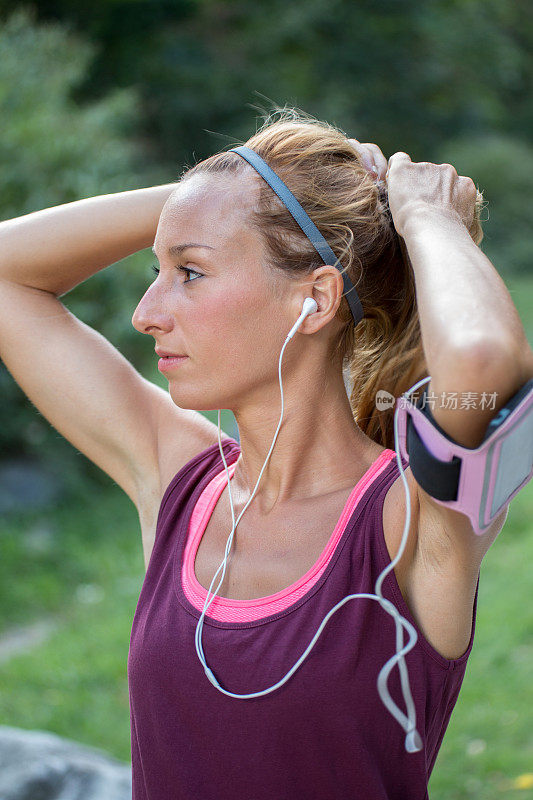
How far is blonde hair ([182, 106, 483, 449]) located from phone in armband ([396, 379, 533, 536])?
0.58m

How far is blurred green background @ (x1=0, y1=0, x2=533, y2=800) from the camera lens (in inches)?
160

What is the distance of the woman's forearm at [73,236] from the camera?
2.17m

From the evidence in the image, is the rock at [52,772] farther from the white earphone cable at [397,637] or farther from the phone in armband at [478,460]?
the phone in armband at [478,460]

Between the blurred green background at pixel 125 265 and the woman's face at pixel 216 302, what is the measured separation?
12.2 inches

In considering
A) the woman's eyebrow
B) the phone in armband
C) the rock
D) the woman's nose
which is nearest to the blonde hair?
the woman's eyebrow

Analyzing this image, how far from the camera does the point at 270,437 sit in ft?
6.33

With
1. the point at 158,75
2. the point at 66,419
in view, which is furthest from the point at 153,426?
the point at 158,75

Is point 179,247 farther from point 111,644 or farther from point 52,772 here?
point 111,644

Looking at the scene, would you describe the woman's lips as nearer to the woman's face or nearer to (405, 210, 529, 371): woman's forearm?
the woman's face

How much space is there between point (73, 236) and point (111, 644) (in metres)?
2.94

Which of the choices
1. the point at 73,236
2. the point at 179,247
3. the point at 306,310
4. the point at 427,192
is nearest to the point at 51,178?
the point at 73,236

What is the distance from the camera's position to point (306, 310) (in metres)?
1.79

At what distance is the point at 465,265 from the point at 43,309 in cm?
118

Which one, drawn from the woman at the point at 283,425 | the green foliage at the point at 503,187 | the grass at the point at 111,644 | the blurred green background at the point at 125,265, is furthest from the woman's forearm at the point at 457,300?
the green foliage at the point at 503,187
